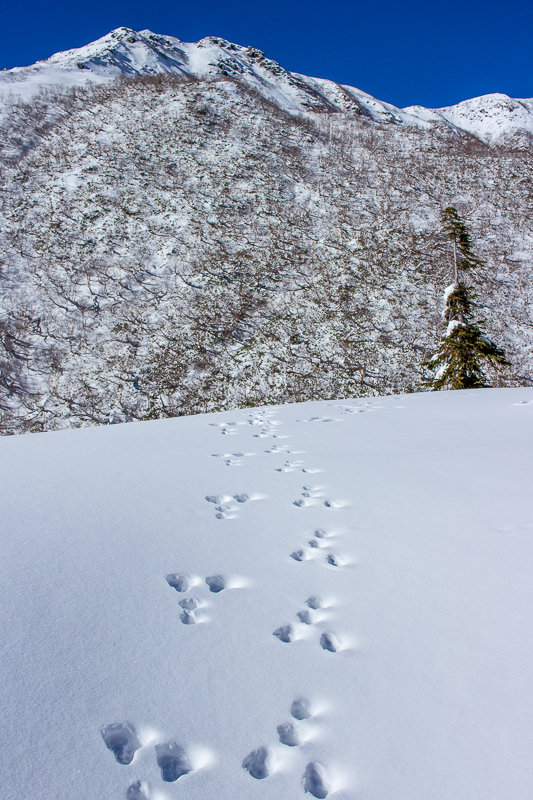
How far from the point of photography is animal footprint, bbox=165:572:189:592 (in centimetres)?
246

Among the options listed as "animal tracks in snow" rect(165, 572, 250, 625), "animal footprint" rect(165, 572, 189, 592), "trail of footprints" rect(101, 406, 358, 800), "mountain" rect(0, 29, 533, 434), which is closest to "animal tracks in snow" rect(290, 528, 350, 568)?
"trail of footprints" rect(101, 406, 358, 800)

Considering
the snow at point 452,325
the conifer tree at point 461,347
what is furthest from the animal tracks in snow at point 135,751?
the snow at point 452,325

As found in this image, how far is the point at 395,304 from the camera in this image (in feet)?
54.5

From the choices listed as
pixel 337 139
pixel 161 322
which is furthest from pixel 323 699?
pixel 337 139

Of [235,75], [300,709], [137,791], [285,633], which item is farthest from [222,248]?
[235,75]

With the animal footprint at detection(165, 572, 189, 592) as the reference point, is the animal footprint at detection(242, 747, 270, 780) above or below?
below

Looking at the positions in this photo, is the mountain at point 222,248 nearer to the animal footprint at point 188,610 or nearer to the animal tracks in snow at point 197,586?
the animal tracks in snow at point 197,586

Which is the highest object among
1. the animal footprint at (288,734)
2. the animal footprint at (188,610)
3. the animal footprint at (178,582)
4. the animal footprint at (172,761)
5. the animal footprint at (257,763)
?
the animal footprint at (178,582)

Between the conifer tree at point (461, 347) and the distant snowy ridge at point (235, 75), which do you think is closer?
the conifer tree at point (461, 347)

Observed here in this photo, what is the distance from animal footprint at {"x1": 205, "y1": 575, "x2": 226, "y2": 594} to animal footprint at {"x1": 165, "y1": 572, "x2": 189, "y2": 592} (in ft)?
0.45

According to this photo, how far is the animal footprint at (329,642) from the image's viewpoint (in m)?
2.02

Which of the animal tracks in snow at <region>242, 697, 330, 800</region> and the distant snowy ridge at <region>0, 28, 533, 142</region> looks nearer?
the animal tracks in snow at <region>242, 697, 330, 800</region>

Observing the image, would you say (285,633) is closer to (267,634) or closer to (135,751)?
(267,634)

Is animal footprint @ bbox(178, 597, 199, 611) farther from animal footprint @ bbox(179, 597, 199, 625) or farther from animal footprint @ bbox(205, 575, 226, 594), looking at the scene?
animal footprint @ bbox(205, 575, 226, 594)
